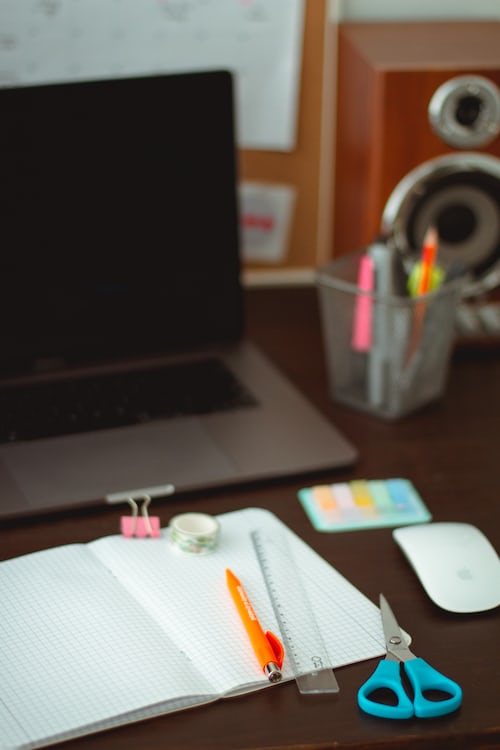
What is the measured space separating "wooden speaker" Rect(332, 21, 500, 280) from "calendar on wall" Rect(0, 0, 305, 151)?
0.32 ft

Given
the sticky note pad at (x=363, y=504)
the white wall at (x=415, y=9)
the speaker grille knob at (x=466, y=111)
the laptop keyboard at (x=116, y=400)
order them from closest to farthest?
the sticky note pad at (x=363, y=504), the laptop keyboard at (x=116, y=400), the speaker grille knob at (x=466, y=111), the white wall at (x=415, y=9)

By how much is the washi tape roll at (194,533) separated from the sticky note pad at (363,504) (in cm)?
10

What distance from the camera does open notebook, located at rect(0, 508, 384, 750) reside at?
26.8 inches

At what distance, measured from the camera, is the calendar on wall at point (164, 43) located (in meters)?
1.22

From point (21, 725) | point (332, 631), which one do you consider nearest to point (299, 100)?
point (332, 631)

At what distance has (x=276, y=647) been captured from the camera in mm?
734

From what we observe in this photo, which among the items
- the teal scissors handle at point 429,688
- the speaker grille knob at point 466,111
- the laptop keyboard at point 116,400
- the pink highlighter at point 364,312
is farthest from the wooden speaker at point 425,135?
the teal scissors handle at point 429,688

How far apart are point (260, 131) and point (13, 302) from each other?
1.48 feet

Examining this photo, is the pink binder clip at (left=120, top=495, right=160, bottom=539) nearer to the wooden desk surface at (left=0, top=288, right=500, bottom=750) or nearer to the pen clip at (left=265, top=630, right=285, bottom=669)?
the wooden desk surface at (left=0, top=288, right=500, bottom=750)

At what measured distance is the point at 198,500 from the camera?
36.5 inches

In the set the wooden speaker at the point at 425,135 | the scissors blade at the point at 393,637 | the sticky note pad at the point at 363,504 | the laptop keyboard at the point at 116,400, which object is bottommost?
the sticky note pad at the point at 363,504

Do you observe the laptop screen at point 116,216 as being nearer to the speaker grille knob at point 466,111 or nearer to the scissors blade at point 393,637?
the speaker grille knob at point 466,111

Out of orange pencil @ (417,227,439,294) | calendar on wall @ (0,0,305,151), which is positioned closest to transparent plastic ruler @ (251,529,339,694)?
orange pencil @ (417,227,439,294)

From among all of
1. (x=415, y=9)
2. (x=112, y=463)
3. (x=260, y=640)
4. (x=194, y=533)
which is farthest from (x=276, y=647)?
(x=415, y=9)
